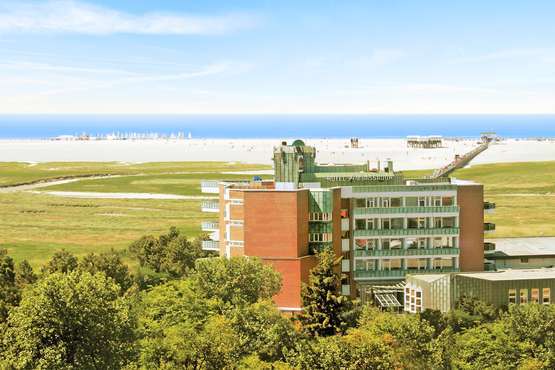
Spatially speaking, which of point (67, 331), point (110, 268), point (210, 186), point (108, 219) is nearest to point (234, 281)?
point (67, 331)

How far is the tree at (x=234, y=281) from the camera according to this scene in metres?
67.2

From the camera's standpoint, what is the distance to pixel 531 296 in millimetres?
75000

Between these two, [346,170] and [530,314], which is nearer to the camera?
[530,314]

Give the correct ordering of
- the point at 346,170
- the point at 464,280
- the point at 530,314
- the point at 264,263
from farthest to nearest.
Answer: the point at 346,170 → the point at 264,263 → the point at 464,280 → the point at 530,314

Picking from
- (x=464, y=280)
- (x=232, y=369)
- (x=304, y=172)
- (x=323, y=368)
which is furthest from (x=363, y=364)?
(x=304, y=172)

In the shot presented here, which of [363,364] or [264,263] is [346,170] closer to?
[264,263]

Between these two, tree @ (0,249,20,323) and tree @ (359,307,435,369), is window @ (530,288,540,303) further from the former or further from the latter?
tree @ (0,249,20,323)

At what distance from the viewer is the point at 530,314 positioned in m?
61.1

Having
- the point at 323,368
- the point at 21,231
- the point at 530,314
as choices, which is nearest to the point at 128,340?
the point at 323,368

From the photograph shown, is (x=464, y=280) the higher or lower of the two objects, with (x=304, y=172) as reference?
lower

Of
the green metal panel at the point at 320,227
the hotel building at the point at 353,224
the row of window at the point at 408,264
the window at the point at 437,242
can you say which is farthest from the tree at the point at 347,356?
the window at the point at 437,242

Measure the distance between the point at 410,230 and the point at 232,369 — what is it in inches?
1399

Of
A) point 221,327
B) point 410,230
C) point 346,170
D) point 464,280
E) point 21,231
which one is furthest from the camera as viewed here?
point 21,231

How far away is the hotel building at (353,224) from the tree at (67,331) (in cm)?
2719
